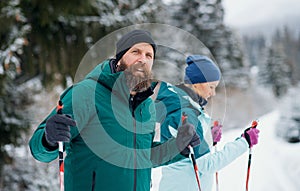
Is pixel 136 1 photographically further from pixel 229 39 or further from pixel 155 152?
pixel 229 39

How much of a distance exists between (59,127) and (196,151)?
1.22 m

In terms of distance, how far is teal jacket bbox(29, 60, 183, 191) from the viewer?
1.76 m

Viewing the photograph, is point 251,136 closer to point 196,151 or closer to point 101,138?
point 196,151

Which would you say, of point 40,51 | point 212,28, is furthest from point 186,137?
point 212,28

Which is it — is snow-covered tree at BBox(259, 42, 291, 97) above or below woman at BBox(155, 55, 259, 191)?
above

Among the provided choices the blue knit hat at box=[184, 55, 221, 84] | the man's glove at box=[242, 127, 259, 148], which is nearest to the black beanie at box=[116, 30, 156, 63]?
the blue knit hat at box=[184, 55, 221, 84]

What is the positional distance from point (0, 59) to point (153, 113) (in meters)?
3.25

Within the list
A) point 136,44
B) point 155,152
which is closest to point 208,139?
point 155,152

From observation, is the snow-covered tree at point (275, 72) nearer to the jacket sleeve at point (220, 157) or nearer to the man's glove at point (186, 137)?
the jacket sleeve at point (220, 157)

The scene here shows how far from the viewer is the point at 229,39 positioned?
23.2 metres

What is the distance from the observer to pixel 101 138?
1782 millimetres

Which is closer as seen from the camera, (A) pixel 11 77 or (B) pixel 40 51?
(A) pixel 11 77

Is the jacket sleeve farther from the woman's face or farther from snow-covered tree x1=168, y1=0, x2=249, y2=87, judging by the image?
snow-covered tree x1=168, y1=0, x2=249, y2=87

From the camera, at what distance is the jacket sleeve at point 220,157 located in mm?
2586
